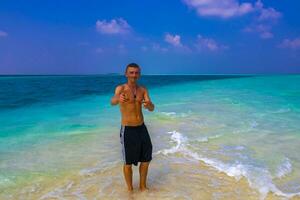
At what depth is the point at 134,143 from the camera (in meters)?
5.03

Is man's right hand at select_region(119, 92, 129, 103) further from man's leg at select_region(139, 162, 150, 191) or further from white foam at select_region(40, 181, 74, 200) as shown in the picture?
white foam at select_region(40, 181, 74, 200)

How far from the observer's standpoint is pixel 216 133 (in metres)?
10.1

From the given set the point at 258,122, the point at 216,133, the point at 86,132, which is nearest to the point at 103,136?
the point at 86,132

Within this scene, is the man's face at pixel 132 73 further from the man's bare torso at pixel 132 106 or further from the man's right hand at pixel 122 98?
the man's right hand at pixel 122 98

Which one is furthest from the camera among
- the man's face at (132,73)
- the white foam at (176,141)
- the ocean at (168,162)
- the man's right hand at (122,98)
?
the white foam at (176,141)

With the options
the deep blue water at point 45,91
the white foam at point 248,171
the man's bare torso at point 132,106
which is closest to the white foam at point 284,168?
the white foam at point 248,171

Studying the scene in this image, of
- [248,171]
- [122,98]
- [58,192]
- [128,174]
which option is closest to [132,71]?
[122,98]

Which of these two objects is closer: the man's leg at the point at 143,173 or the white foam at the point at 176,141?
the man's leg at the point at 143,173

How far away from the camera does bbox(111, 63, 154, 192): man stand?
493 centimetres

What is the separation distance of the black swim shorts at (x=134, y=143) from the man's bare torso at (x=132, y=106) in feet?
0.31

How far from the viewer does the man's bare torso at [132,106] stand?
16.3 feet

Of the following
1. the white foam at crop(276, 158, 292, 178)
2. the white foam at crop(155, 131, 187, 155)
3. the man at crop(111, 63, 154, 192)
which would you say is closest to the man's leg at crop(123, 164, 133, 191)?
the man at crop(111, 63, 154, 192)

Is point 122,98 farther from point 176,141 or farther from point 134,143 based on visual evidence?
point 176,141

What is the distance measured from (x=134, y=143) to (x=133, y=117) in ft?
1.29
